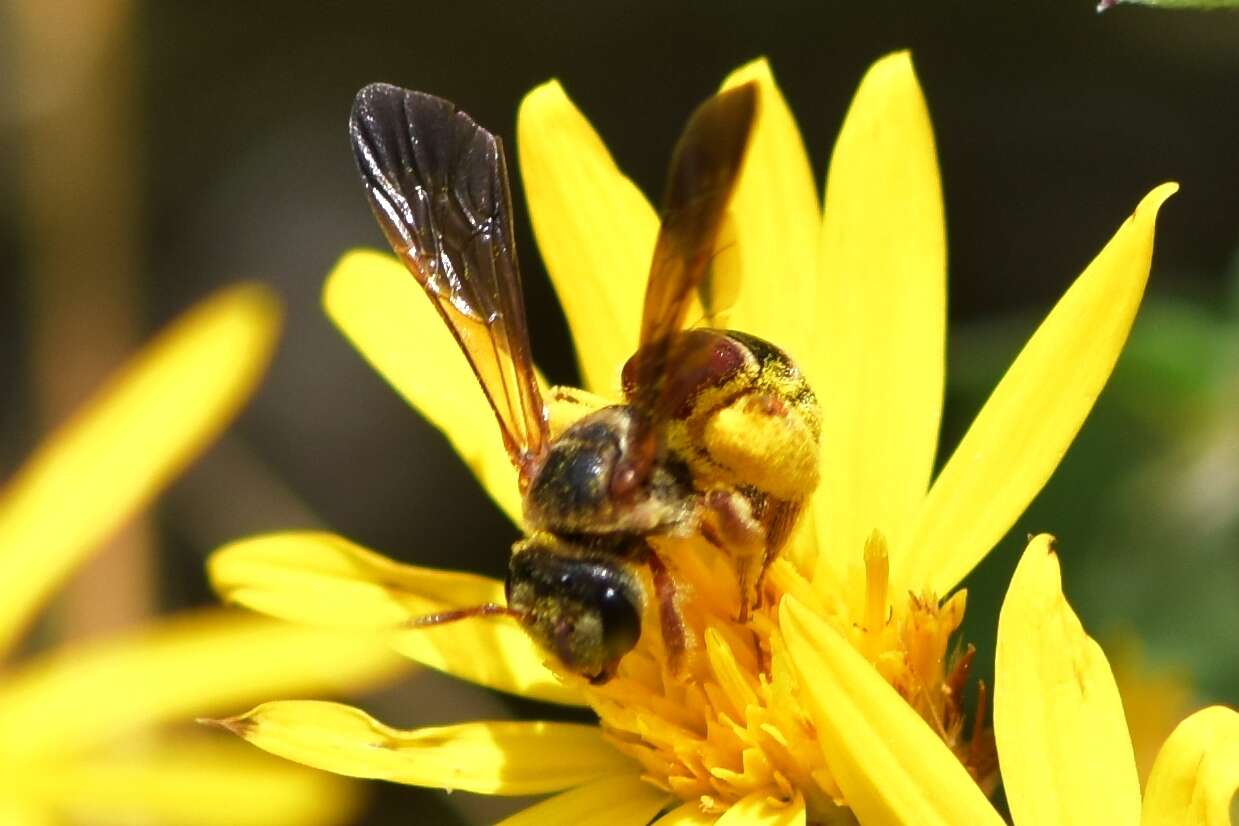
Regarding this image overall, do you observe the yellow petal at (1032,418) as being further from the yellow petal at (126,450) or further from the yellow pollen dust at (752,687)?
the yellow petal at (126,450)

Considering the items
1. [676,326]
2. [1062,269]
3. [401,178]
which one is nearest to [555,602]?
[676,326]

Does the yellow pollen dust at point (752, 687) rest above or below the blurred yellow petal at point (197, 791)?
above

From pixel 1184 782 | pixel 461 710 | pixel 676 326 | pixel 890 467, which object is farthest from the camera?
pixel 461 710

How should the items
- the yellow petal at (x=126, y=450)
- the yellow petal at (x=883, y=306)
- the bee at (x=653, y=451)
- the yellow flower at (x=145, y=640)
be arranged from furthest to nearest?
1. the yellow petal at (x=126, y=450)
2. the yellow flower at (x=145, y=640)
3. the yellow petal at (x=883, y=306)
4. the bee at (x=653, y=451)

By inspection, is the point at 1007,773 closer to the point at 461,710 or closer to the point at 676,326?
the point at 676,326

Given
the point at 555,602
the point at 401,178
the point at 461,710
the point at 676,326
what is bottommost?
the point at 461,710

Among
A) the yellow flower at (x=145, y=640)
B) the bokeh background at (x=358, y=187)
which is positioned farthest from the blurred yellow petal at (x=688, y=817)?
the yellow flower at (x=145, y=640)

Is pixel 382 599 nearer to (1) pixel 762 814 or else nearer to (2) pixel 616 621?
(2) pixel 616 621
